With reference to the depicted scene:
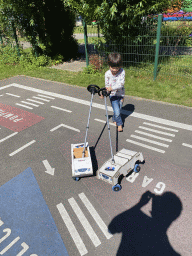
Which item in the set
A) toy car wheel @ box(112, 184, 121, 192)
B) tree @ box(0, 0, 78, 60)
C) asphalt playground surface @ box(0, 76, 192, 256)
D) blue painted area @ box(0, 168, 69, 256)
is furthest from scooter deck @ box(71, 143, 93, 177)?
tree @ box(0, 0, 78, 60)

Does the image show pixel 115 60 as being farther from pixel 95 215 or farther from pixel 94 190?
pixel 95 215

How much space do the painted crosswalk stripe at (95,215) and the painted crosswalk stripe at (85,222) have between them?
0.13 metres

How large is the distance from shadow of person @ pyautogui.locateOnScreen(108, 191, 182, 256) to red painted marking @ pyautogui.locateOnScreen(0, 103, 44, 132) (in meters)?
3.93

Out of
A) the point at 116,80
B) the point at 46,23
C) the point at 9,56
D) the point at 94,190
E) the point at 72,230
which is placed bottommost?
the point at 72,230

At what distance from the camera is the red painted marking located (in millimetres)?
5801

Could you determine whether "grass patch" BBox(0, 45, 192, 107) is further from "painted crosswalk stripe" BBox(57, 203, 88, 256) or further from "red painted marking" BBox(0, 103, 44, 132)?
"painted crosswalk stripe" BBox(57, 203, 88, 256)

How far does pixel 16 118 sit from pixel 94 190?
3.96 metres

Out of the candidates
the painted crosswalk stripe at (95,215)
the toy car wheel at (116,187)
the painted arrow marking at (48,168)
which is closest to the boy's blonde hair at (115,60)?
the toy car wheel at (116,187)

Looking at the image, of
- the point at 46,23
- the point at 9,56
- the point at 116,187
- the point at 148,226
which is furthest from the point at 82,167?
the point at 9,56

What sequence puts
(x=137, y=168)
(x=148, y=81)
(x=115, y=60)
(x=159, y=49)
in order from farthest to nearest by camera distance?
(x=148, y=81) < (x=159, y=49) < (x=115, y=60) < (x=137, y=168)

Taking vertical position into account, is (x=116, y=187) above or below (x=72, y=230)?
above

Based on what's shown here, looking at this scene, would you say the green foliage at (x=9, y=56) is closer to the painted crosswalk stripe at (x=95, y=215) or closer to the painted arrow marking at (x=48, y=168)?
the painted arrow marking at (x=48, y=168)

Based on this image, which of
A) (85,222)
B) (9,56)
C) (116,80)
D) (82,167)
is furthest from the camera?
(9,56)

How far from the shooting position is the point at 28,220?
3104 mm
